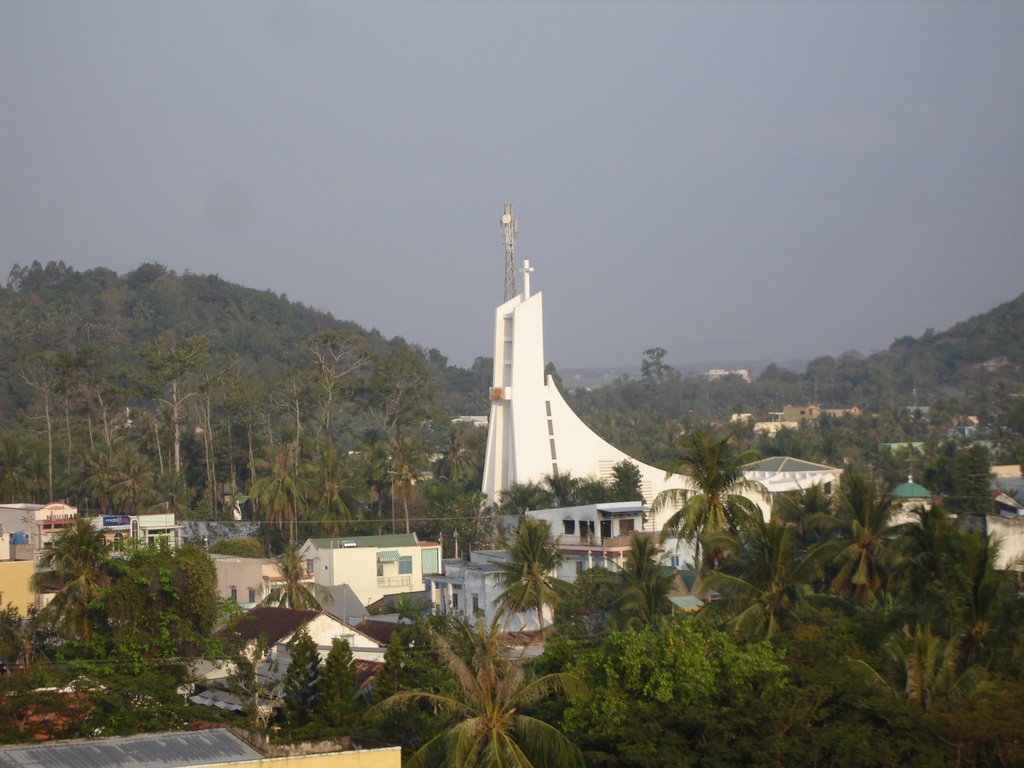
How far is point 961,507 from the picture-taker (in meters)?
51.2

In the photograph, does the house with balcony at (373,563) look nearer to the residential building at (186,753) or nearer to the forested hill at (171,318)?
the residential building at (186,753)

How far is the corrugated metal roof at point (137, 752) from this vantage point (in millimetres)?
17766

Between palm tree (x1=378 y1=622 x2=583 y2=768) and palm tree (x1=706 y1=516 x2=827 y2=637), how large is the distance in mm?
6923

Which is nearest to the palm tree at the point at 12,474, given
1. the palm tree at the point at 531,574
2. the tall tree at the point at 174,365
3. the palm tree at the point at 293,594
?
the tall tree at the point at 174,365

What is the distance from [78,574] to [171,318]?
115 m

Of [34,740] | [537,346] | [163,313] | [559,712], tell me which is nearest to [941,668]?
[559,712]

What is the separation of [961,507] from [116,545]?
32.6 meters

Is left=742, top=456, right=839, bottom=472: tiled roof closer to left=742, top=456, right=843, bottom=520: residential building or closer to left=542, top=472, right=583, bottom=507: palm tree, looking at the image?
left=742, top=456, right=843, bottom=520: residential building

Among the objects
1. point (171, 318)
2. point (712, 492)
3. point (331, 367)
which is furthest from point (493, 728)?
point (171, 318)

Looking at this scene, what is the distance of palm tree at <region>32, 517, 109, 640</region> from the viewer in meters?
29.3

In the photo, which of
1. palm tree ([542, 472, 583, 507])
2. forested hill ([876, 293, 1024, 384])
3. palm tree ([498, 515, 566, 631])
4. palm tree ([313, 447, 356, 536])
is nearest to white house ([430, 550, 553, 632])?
palm tree ([498, 515, 566, 631])

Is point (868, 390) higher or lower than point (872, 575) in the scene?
higher

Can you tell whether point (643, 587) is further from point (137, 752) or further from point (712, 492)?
point (137, 752)

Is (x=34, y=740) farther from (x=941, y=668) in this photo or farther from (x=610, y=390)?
(x=610, y=390)
